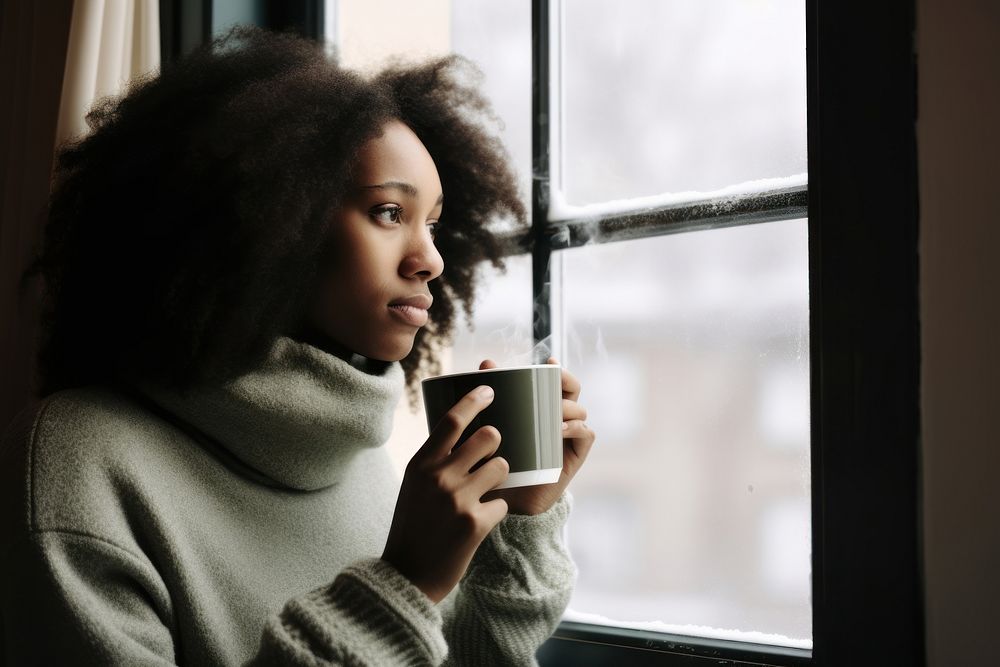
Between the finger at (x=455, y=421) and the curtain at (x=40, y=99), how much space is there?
2.47 feet

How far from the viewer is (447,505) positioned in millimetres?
674

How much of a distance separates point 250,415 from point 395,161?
0.29 m

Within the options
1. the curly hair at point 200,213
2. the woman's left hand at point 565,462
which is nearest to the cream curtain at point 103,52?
the curly hair at point 200,213

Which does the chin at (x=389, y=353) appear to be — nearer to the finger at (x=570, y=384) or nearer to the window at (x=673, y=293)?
the finger at (x=570, y=384)

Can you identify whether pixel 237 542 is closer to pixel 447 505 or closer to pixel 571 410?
pixel 447 505

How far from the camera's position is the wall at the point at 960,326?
0.68 m

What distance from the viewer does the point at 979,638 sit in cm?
67

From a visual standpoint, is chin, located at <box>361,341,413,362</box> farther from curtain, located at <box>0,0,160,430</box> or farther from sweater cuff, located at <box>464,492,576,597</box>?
curtain, located at <box>0,0,160,430</box>

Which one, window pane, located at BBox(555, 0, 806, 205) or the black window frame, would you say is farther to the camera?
window pane, located at BBox(555, 0, 806, 205)

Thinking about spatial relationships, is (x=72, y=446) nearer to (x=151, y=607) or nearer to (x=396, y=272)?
(x=151, y=607)

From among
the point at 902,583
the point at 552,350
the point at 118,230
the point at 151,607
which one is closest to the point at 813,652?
the point at 902,583

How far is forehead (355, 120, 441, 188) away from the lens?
841 mm

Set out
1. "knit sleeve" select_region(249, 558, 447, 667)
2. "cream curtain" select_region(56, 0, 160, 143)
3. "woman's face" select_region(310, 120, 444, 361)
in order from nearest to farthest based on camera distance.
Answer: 1. "knit sleeve" select_region(249, 558, 447, 667)
2. "woman's face" select_region(310, 120, 444, 361)
3. "cream curtain" select_region(56, 0, 160, 143)

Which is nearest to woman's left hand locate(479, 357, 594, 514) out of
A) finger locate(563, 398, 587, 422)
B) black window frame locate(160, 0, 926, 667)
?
finger locate(563, 398, 587, 422)
